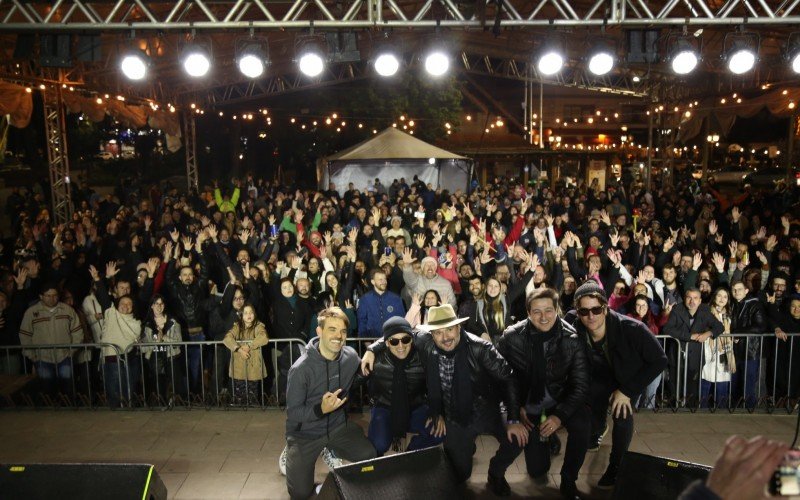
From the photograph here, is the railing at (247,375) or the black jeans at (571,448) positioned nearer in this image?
the black jeans at (571,448)

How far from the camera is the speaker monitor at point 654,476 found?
13.4 feet

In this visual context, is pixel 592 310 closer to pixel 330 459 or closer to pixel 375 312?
pixel 330 459

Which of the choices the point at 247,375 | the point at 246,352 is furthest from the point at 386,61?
the point at 247,375

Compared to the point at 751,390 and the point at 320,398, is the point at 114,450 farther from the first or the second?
the point at 751,390

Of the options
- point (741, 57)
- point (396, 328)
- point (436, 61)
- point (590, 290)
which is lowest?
point (396, 328)

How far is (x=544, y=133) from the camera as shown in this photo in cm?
4069

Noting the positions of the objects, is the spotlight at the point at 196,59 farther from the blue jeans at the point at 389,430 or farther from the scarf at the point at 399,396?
the blue jeans at the point at 389,430

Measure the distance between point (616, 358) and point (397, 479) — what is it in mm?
2024

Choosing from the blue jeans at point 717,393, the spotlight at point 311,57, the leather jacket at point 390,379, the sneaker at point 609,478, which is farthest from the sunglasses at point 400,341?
the spotlight at point 311,57

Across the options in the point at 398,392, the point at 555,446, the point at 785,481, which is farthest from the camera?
the point at 555,446

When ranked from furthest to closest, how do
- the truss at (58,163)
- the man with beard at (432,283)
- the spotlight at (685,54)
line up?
the truss at (58,163) → the man with beard at (432,283) → the spotlight at (685,54)

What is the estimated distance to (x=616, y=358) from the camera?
4.89 metres

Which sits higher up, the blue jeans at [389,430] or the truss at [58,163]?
the truss at [58,163]

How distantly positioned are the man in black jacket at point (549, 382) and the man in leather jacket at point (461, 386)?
17cm
